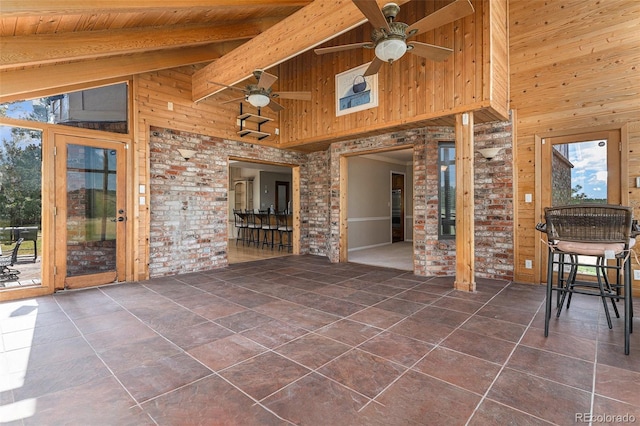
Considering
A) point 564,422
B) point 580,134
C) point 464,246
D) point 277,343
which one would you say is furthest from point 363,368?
point 580,134

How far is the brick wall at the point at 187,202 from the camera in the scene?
5105 millimetres

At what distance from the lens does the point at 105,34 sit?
3.55 metres

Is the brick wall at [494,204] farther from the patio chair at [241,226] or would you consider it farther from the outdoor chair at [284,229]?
the patio chair at [241,226]

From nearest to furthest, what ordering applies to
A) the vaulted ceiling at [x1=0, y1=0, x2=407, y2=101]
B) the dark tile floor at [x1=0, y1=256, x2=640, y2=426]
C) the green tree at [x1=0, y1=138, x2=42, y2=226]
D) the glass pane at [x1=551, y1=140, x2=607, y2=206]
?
the dark tile floor at [x1=0, y1=256, x2=640, y2=426]
the vaulted ceiling at [x1=0, y1=0, x2=407, y2=101]
the green tree at [x1=0, y1=138, x2=42, y2=226]
the glass pane at [x1=551, y1=140, x2=607, y2=206]

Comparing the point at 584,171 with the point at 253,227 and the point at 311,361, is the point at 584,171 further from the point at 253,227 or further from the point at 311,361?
the point at 253,227

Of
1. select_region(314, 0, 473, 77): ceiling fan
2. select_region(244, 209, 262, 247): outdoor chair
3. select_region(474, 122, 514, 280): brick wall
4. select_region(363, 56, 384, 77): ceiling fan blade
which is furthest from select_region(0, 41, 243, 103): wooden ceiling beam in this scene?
select_region(244, 209, 262, 247): outdoor chair

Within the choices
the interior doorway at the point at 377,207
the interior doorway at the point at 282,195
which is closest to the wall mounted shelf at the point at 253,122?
the interior doorway at the point at 377,207

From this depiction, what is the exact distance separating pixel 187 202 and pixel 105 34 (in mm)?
2681

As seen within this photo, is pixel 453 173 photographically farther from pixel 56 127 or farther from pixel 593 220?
pixel 56 127

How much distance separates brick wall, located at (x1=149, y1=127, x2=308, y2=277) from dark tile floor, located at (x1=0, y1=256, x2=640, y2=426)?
4.57ft

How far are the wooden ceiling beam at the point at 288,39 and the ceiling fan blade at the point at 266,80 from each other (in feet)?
0.79

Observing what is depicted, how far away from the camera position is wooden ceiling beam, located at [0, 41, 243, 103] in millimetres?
3500

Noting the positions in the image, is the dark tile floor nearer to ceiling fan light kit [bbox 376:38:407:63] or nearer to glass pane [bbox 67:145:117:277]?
glass pane [bbox 67:145:117:277]

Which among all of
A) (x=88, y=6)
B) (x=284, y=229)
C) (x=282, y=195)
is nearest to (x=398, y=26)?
(x=88, y=6)
